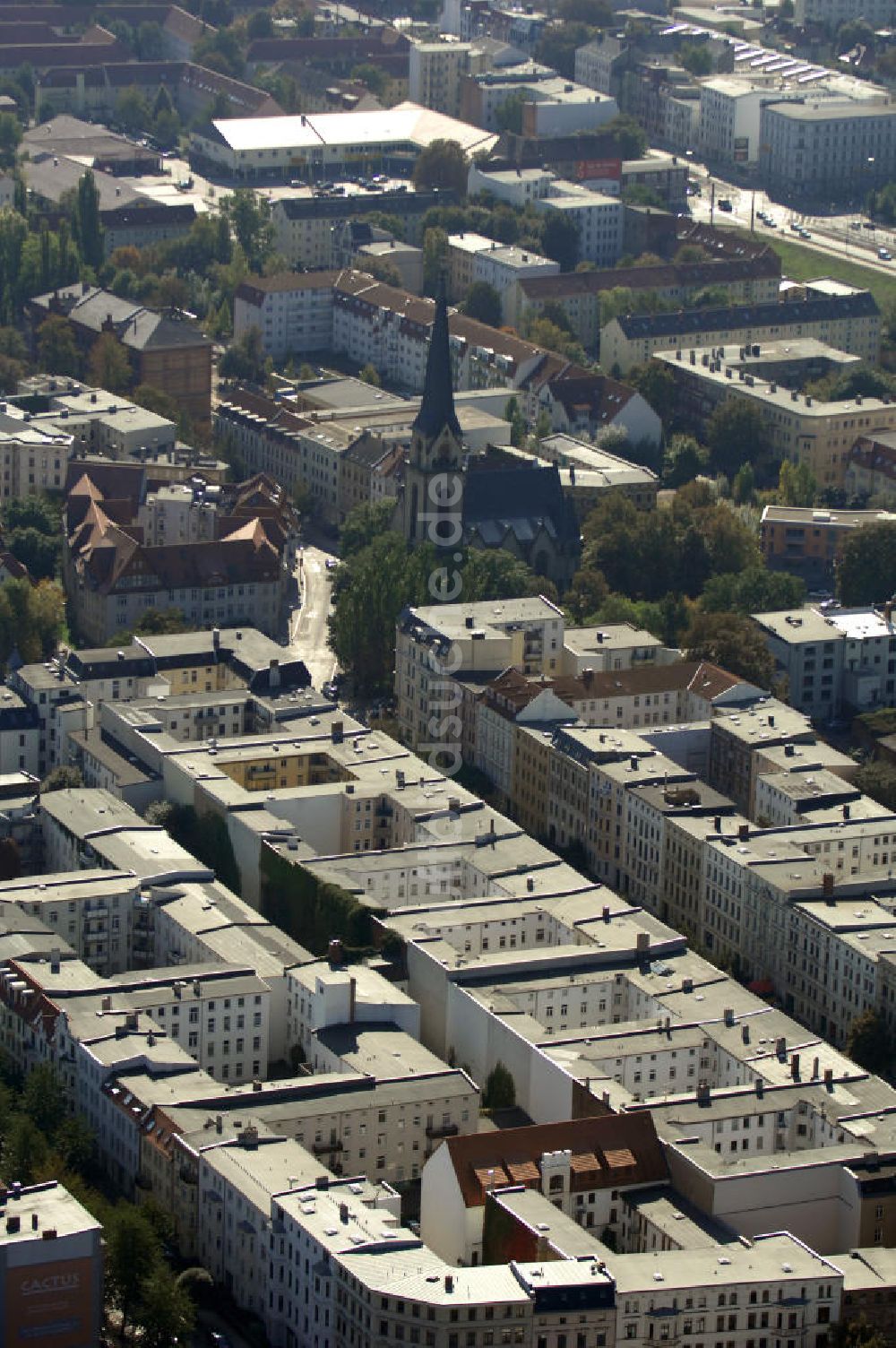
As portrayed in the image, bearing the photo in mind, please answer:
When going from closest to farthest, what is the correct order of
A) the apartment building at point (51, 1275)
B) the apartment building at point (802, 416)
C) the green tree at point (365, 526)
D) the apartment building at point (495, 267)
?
the apartment building at point (51, 1275)
the green tree at point (365, 526)
the apartment building at point (802, 416)
the apartment building at point (495, 267)

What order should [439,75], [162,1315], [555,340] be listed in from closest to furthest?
[162,1315], [555,340], [439,75]

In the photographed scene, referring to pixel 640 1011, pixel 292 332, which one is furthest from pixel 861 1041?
pixel 292 332

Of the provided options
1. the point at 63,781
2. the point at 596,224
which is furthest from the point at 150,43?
the point at 63,781

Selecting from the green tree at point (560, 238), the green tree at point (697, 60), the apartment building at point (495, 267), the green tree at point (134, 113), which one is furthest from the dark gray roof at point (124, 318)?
the green tree at point (697, 60)

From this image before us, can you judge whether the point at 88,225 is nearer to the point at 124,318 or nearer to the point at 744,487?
the point at 124,318

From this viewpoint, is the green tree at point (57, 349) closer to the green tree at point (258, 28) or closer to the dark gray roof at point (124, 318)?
the dark gray roof at point (124, 318)
